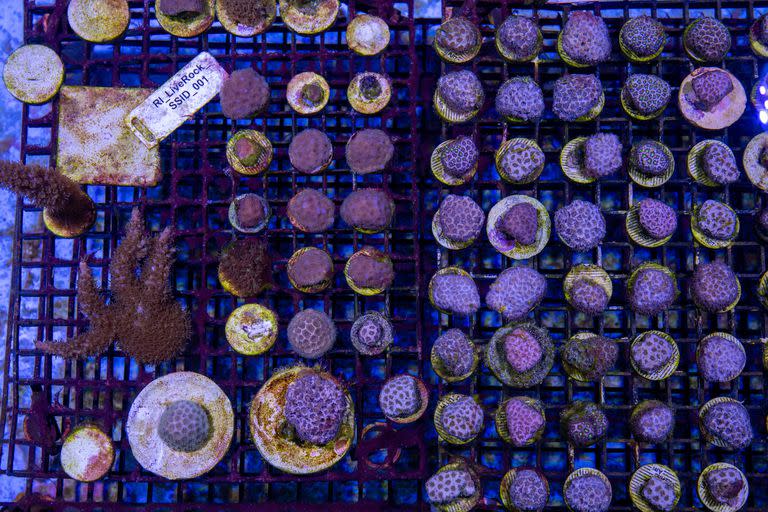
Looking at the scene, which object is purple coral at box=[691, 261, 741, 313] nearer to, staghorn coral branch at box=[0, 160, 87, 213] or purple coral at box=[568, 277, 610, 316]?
purple coral at box=[568, 277, 610, 316]

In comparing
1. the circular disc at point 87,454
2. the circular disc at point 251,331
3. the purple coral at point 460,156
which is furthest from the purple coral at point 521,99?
the circular disc at point 87,454

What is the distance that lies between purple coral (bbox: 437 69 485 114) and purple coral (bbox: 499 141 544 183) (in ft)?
0.50

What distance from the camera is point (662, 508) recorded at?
1.49 metres

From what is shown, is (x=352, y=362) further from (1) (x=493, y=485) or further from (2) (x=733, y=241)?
(2) (x=733, y=241)

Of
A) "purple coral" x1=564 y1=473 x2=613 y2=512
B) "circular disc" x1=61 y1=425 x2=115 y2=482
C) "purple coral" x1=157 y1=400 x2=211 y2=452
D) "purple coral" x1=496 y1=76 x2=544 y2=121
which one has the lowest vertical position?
"purple coral" x1=564 y1=473 x2=613 y2=512

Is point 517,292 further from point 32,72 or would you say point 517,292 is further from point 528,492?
point 32,72

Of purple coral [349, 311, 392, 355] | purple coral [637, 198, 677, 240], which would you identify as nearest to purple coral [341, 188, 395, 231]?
purple coral [349, 311, 392, 355]

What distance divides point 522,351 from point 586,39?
85cm

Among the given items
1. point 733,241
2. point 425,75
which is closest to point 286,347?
point 425,75

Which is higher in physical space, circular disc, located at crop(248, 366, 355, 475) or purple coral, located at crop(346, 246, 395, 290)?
purple coral, located at crop(346, 246, 395, 290)

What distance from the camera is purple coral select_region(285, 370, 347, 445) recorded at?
1.45m

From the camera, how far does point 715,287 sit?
1544 mm

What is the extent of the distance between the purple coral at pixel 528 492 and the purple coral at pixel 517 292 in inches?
16.2

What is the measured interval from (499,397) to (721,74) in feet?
3.52
